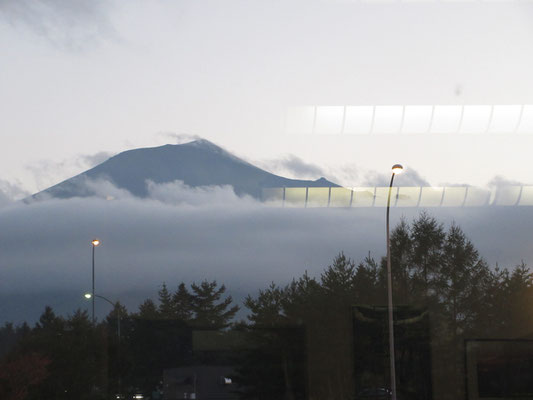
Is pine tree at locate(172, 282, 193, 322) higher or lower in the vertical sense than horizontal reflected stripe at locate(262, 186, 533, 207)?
lower

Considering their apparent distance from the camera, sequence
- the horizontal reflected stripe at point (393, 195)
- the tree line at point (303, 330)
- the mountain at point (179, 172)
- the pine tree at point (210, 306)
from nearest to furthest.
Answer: the tree line at point (303, 330), the horizontal reflected stripe at point (393, 195), the mountain at point (179, 172), the pine tree at point (210, 306)

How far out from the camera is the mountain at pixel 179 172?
17578 mm

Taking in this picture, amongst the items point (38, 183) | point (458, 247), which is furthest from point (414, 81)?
point (38, 183)

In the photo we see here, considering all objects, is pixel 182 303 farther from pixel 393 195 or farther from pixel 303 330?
pixel 393 195

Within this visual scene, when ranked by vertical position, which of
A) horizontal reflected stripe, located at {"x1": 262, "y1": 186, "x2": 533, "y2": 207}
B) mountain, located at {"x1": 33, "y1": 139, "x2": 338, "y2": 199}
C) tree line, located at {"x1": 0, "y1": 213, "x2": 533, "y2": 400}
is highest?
Result: mountain, located at {"x1": 33, "y1": 139, "x2": 338, "y2": 199}

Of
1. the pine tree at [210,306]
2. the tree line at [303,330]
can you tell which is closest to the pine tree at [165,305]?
the tree line at [303,330]

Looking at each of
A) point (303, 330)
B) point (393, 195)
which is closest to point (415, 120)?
point (393, 195)

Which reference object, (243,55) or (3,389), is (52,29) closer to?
(243,55)

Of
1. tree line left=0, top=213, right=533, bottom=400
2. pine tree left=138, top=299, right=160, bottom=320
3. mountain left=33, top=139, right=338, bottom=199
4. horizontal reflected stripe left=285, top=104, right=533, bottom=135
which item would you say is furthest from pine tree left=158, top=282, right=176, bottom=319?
horizontal reflected stripe left=285, top=104, right=533, bottom=135

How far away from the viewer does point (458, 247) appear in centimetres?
2053

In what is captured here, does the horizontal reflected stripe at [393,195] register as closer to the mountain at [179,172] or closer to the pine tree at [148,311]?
the mountain at [179,172]

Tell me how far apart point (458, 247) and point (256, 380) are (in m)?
7.77

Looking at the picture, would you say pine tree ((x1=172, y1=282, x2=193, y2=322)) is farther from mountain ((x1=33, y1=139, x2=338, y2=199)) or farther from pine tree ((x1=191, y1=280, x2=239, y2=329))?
mountain ((x1=33, y1=139, x2=338, y2=199))

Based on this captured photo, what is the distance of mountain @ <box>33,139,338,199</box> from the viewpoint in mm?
17578
